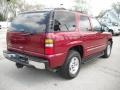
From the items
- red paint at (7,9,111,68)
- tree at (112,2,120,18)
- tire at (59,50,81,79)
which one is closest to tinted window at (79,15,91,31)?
red paint at (7,9,111,68)

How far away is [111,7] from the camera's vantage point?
59.3 metres

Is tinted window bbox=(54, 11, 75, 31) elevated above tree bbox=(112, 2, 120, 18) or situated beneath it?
situated beneath

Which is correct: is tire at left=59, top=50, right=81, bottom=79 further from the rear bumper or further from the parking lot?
the rear bumper

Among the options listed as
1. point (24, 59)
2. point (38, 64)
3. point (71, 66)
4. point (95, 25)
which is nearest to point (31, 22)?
point (24, 59)

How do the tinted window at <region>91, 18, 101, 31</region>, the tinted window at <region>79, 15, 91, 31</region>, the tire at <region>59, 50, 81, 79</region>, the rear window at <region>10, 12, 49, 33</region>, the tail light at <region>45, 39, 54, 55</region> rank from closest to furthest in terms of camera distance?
1. the tail light at <region>45, 39, 54, 55</region>
2. the rear window at <region>10, 12, 49, 33</region>
3. the tire at <region>59, 50, 81, 79</region>
4. the tinted window at <region>79, 15, 91, 31</region>
5. the tinted window at <region>91, 18, 101, 31</region>

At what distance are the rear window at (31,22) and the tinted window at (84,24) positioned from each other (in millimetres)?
1329

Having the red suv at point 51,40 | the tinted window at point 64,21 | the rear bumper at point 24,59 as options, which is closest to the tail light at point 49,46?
the red suv at point 51,40

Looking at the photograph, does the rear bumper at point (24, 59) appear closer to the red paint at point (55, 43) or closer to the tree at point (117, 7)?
the red paint at point (55, 43)

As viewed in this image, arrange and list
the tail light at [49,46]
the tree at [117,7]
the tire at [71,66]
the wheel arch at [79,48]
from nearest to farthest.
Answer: the tail light at [49,46] → the tire at [71,66] → the wheel arch at [79,48] → the tree at [117,7]

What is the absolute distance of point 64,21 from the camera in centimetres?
498

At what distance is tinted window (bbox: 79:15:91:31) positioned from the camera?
5.66 metres

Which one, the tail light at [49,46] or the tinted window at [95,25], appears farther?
the tinted window at [95,25]

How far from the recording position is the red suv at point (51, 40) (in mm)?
4520

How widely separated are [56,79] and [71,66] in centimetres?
54
